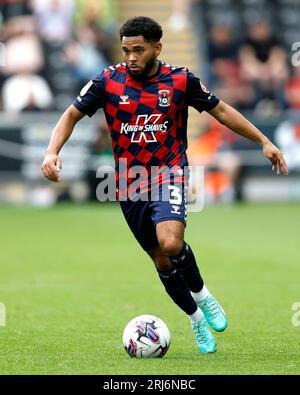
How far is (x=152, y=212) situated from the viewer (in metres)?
7.48

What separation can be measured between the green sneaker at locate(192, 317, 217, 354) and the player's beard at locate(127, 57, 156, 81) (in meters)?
1.78

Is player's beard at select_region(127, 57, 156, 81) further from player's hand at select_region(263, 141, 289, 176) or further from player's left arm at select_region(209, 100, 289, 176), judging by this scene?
player's hand at select_region(263, 141, 289, 176)

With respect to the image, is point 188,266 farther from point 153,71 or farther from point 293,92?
point 293,92

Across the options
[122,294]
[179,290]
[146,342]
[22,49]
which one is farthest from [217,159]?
[146,342]

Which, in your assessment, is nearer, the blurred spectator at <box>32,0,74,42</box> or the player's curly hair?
the player's curly hair

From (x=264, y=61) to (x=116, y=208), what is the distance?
6349mm

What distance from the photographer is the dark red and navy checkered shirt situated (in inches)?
295

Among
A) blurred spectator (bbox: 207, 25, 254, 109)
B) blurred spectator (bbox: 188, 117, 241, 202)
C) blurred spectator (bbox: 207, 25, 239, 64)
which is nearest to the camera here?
blurred spectator (bbox: 188, 117, 241, 202)

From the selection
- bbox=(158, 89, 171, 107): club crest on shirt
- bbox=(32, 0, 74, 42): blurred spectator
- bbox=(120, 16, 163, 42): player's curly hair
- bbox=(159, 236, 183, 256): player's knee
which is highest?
bbox=(32, 0, 74, 42): blurred spectator

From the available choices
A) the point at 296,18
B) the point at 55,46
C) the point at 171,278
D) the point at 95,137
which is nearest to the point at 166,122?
the point at 171,278

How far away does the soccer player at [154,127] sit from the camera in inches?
293

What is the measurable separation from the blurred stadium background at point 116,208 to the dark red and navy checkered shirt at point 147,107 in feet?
4.66

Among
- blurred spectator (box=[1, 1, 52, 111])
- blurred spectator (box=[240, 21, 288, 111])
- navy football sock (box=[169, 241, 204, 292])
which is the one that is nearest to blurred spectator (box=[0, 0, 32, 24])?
blurred spectator (box=[1, 1, 52, 111])
